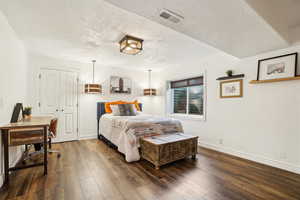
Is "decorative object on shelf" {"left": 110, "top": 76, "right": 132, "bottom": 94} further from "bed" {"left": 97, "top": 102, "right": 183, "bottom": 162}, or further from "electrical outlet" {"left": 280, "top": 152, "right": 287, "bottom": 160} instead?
"electrical outlet" {"left": 280, "top": 152, "right": 287, "bottom": 160}

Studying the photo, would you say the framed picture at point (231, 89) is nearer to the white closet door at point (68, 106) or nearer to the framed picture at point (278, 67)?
the framed picture at point (278, 67)

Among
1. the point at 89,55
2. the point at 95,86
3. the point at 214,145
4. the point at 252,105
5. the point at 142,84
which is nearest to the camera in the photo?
the point at 252,105

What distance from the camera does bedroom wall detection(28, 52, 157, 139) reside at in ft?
12.0

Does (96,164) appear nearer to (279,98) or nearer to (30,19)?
(30,19)

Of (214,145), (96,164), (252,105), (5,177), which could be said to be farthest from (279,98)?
(5,177)

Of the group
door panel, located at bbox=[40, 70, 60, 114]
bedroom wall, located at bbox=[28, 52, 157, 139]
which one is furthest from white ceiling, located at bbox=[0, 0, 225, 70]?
door panel, located at bbox=[40, 70, 60, 114]

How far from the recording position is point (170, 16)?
4.98ft

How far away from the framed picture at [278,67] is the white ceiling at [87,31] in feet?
3.42

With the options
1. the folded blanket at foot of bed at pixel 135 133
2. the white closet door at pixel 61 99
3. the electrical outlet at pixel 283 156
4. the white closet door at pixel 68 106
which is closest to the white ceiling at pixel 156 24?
the white closet door at pixel 61 99

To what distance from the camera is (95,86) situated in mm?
4141

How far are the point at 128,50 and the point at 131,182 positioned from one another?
Answer: 2.34 meters

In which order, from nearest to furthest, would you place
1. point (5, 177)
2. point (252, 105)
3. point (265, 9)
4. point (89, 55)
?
point (265, 9)
point (5, 177)
point (252, 105)
point (89, 55)

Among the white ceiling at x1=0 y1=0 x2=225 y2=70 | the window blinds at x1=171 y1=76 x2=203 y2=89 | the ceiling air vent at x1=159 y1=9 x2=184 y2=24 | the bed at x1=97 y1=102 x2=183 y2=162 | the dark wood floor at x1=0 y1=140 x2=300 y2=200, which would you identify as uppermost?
the white ceiling at x1=0 y1=0 x2=225 y2=70

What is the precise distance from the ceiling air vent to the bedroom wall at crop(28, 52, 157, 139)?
10.7 feet
